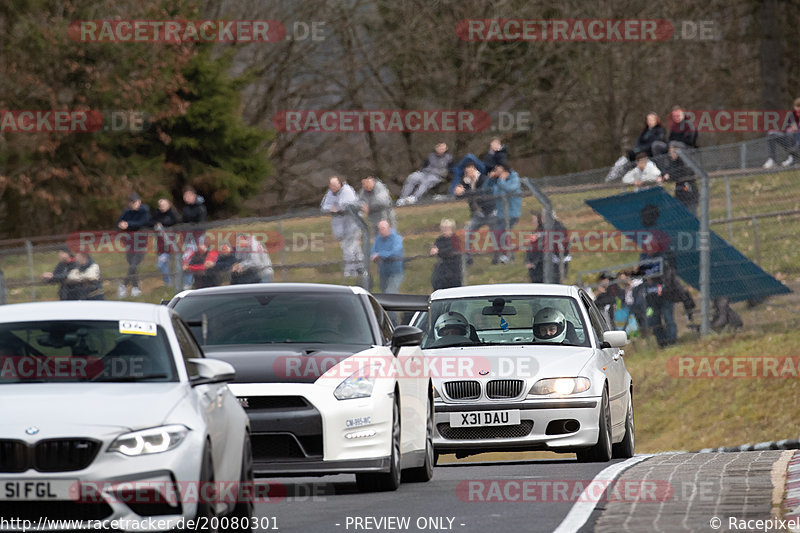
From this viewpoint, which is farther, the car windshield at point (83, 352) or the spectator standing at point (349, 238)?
the spectator standing at point (349, 238)

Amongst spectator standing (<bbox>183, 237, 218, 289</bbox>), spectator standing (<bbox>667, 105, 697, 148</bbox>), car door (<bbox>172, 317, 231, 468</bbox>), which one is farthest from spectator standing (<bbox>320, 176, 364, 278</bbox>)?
car door (<bbox>172, 317, 231, 468</bbox>)

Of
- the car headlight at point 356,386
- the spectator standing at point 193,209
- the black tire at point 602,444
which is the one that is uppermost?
the spectator standing at point 193,209

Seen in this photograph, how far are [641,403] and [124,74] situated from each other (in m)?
29.6

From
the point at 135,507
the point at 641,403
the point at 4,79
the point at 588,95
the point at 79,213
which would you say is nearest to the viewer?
the point at 135,507

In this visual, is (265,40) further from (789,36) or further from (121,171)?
(789,36)

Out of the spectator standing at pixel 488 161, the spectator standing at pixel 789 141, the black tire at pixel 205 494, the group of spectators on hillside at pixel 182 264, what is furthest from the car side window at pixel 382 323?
the spectator standing at pixel 789 141

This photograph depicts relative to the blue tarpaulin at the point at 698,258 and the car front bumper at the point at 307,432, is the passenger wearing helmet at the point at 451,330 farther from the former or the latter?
the blue tarpaulin at the point at 698,258

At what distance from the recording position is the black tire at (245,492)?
30.3 ft

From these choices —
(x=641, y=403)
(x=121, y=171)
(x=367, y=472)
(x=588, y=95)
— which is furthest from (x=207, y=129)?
(x=367, y=472)

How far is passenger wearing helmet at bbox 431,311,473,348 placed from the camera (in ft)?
52.4

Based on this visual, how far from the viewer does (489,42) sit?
185 feet

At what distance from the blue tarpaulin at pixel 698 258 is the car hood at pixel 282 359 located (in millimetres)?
12110

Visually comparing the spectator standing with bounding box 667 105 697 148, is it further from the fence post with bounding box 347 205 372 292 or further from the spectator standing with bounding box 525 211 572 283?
the fence post with bounding box 347 205 372 292

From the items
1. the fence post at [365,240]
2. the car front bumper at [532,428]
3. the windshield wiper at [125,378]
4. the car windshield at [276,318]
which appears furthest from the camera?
the fence post at [365,240]
